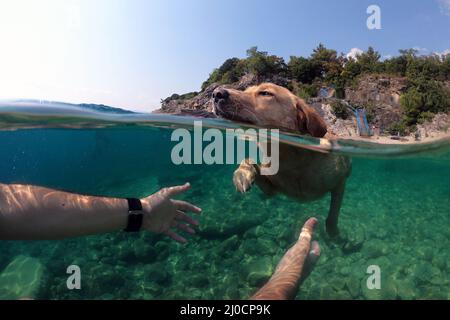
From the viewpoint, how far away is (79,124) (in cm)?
895

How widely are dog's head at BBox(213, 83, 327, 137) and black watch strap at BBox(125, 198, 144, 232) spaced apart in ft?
5.49

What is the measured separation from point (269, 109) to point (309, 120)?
70 cm

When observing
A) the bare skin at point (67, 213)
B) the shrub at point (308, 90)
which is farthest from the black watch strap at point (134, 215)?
the shrub at point (308, 90)

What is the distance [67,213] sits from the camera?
3072mm

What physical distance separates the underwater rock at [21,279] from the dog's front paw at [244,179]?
4.09m

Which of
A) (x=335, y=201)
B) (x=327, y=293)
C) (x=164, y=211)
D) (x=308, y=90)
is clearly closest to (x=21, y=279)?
(x=164, y=211)

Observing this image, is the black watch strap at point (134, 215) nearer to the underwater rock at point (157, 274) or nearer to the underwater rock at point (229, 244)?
the underwater rock at point (157, 274)

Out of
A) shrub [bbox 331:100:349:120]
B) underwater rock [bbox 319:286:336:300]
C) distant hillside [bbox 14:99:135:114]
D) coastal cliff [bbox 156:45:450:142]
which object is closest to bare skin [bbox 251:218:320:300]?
underwater rock [bbox 319:286:336:300]

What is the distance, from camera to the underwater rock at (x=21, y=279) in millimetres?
5566

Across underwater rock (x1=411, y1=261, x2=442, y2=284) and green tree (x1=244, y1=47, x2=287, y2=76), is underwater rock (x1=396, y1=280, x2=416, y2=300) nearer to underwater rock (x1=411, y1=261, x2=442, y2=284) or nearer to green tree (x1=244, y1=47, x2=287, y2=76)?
underwater rock (x1=411, y1=261, x2=442, y2=284)

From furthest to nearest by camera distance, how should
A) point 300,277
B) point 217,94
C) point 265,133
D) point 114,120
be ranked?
1. point 114,120
2. point 265,133
3. point 300,277
4. point 217,94

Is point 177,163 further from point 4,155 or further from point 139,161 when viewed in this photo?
point 4,155

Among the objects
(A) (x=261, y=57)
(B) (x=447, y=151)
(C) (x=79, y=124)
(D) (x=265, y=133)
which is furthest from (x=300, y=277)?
(A) (x=261, y=57)
